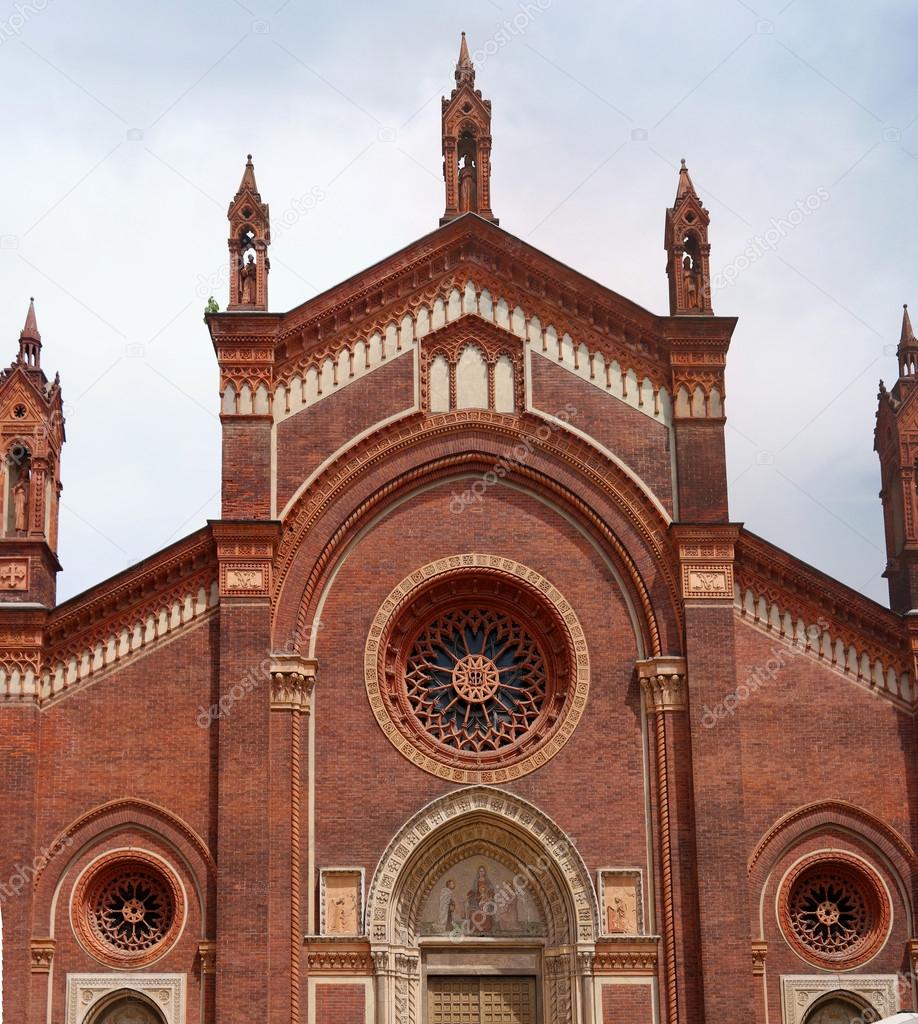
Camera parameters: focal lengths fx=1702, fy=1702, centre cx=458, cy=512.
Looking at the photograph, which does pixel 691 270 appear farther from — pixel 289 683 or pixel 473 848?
pixel 473 848

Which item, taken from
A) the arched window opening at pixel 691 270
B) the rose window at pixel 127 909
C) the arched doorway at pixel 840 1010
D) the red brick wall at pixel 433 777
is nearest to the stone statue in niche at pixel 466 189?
the arched window opening at pixel 691 270

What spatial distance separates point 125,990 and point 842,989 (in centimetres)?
1146

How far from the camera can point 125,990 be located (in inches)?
1061

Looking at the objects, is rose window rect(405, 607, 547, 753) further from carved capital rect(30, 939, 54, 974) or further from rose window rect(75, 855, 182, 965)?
carved capital rect(30, 939, 54, 974)

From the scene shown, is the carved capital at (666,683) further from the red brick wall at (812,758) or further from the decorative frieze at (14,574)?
the decorative frieze at (14,574)

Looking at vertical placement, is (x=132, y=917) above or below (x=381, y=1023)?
above

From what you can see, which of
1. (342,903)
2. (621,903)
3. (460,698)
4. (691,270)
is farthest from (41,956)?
(691,270)

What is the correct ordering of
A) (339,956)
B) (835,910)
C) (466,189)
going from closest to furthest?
1. (339,956)
2. (835,910)
3. (466,189)

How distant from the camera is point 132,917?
27484mm

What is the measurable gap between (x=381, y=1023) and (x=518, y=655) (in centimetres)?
659

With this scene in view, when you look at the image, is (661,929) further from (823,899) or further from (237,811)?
(237,811)

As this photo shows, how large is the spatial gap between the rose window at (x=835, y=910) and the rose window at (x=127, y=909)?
1006 centimetres

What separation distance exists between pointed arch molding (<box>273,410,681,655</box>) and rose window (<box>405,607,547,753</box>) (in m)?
2.12

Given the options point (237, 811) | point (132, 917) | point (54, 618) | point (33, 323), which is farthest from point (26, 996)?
point (33, 323)
